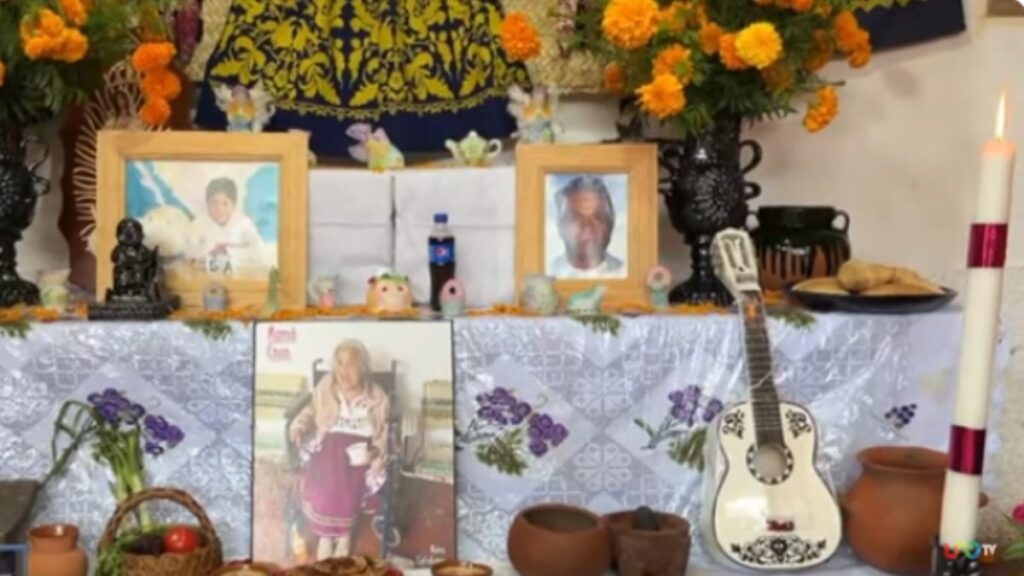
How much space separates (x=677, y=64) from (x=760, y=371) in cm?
40

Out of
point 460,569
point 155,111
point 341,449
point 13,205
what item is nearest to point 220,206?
point 155,111

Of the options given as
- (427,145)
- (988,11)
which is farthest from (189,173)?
(988,11)

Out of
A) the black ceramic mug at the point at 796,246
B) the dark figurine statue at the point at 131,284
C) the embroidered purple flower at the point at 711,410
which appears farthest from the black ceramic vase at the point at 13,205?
the black ceramic mug at the point at 796,246

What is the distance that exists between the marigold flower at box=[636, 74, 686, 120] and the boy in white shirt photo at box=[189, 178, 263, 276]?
545 millimetres

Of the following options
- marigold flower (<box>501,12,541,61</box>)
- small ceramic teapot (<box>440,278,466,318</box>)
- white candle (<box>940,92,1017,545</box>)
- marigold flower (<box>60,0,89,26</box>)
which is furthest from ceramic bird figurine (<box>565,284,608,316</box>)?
marigold flower (<box>60,0,89,26</box>)

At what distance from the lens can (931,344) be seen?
5.24 ft

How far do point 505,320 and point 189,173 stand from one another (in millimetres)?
462

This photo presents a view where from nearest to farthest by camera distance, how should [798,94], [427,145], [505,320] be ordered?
[505,320] → [798,94] → [427,145]

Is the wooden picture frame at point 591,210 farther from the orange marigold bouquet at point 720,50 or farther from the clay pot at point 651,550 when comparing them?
the clay pot at point 651,550

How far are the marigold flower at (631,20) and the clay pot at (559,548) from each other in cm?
58

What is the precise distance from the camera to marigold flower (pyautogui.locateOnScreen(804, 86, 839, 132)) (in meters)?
1.62

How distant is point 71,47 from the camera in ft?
4.77

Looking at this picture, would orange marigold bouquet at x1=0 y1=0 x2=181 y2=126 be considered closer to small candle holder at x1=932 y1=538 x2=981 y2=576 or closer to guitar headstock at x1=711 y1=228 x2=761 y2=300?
guitar headstock at x1=711 y1=228 x2=761 y2=300

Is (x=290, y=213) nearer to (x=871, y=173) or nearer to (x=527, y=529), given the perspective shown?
(x=527, y=529)
